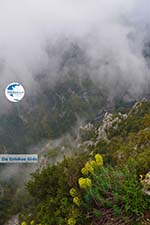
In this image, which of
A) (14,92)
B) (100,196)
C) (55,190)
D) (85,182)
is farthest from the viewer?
(55,190)

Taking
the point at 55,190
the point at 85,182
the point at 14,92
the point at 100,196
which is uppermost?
the point at 14,92

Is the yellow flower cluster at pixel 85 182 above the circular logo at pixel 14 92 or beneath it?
beneath

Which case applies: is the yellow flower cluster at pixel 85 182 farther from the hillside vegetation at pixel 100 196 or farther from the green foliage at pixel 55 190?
the green foliage at pixel 55 190

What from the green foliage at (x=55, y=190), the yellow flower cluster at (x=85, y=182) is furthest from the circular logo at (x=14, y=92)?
the yellow flower cluster at (x=85, y=182)

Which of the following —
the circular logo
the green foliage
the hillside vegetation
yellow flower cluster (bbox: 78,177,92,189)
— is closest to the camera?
the hillside vegetation

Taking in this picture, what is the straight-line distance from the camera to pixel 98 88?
199 meters

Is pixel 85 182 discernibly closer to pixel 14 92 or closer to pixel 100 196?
pixel 100 196

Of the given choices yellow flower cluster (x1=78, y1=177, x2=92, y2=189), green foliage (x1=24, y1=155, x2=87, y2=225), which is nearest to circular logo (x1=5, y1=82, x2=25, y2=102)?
green foliage (x1=24, y1=155, x2=87, y2=225)

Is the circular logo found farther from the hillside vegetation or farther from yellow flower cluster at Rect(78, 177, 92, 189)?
yellow flower cluster at Rect(78, 177, 92, 189)

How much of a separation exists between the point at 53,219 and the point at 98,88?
191721mm

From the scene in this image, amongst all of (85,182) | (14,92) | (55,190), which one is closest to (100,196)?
(85,182)

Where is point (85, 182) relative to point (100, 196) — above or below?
above

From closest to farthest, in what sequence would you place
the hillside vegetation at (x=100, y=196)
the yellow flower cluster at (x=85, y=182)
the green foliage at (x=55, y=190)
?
the hillside vegetation at (x=100, y=196), the yellow flower cluster at (x=85, y=182), the green foliage at (x=55, y=190)

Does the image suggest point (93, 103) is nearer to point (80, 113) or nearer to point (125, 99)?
point (80, 113)
